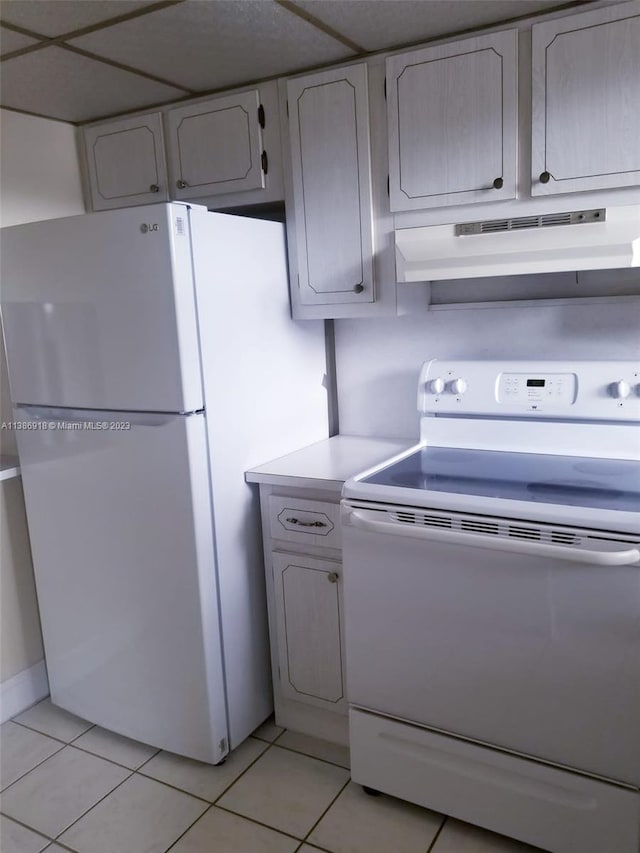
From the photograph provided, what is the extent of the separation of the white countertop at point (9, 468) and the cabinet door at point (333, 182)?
1.19m

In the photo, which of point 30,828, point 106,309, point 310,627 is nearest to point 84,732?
point 30,828

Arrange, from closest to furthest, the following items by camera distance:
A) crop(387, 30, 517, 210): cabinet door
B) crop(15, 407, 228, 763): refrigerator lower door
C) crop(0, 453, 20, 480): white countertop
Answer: crop(387, 30, 517, 210): cabinet door → crop(15, 407, 228, 763): refrigerator lower door → crop(0, 453, 20, 480): white countertop

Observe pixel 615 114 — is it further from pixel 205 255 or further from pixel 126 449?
→ pixel 126 449

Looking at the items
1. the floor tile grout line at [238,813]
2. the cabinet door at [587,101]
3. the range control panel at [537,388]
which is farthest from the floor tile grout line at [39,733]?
the cabinet door at [587,101]

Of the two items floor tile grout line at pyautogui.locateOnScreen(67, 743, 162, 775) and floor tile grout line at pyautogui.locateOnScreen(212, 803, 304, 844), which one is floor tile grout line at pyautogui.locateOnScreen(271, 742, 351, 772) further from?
floor tile grout line at pyautogui.locateOnScreen(67, 743, 162, 775)

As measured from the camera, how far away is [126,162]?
2459mm

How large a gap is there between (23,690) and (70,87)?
81.4 inches

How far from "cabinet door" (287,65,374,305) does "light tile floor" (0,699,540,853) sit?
1458mm

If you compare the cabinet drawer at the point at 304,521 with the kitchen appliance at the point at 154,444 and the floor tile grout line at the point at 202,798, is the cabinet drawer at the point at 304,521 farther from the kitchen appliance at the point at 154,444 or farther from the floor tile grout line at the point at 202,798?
the floor tile grout line at the point at 202,798

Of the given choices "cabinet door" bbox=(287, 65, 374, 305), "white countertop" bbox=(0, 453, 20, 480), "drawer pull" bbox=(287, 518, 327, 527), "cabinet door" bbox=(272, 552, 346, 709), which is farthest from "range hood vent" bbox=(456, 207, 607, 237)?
"white countertop" bbox=(0, 453, 20, 480)

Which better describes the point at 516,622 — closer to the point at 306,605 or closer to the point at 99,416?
the point at 306,605

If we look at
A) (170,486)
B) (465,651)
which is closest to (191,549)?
(170,486)

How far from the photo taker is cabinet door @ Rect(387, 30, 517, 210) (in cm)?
180

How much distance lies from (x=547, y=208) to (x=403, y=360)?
2.51 feet
